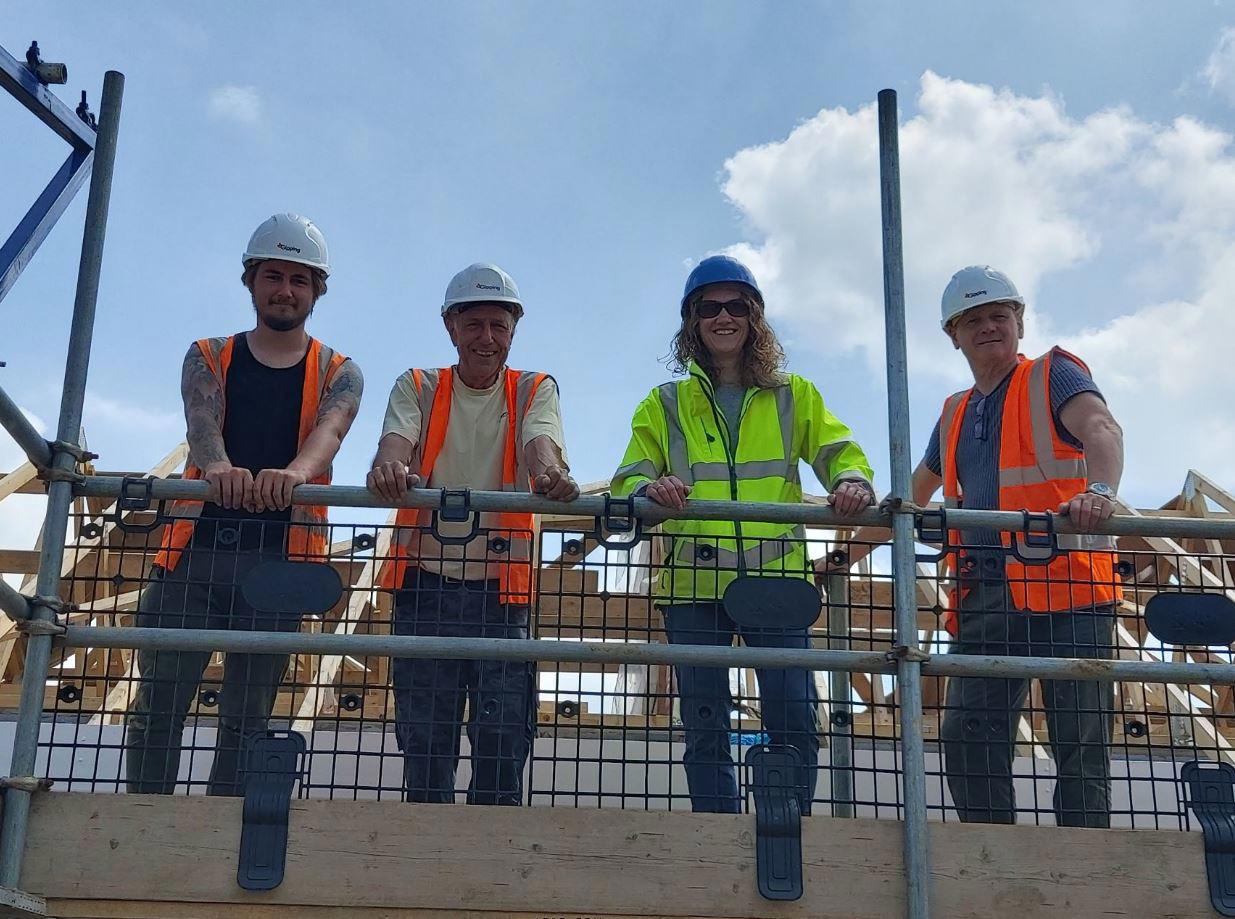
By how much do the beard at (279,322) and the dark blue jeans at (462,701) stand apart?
1.01m

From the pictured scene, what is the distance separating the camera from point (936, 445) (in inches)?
195

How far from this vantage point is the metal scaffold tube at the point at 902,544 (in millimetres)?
3188

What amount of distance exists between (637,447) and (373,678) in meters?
6.34

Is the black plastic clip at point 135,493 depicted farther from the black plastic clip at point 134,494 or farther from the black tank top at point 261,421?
the black tank top at point 261,421

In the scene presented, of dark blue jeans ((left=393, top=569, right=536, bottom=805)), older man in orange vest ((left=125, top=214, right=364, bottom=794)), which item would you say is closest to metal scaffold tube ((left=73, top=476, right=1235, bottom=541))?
older man in orange vest ((left=125, top=214, right=364, bottom=794))

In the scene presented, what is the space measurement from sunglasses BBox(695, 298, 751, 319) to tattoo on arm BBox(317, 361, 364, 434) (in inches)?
49.2

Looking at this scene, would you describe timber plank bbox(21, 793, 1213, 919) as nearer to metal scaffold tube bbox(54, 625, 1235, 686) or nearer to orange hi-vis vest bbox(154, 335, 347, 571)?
metal scaffold tube bbox(54, 625, 1235, 686)

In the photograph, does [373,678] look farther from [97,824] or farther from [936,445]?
[97,824]

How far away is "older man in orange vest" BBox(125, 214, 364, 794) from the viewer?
3.65 m

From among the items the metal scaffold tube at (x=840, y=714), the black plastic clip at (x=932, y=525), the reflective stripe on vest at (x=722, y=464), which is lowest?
the metal scaffold tube at (x=840, y=714)

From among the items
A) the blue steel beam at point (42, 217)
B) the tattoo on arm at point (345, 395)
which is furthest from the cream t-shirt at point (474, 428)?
the blue steel beam at point (42, 217)

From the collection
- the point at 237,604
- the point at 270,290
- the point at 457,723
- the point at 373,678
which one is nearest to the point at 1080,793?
the point at 457,723

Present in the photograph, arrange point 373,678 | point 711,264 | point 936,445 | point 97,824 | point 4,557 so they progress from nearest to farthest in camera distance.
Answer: point 97,824
point 711,264
point 936,445
point 4,557
point 373,678

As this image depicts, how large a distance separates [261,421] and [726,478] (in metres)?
1.57
